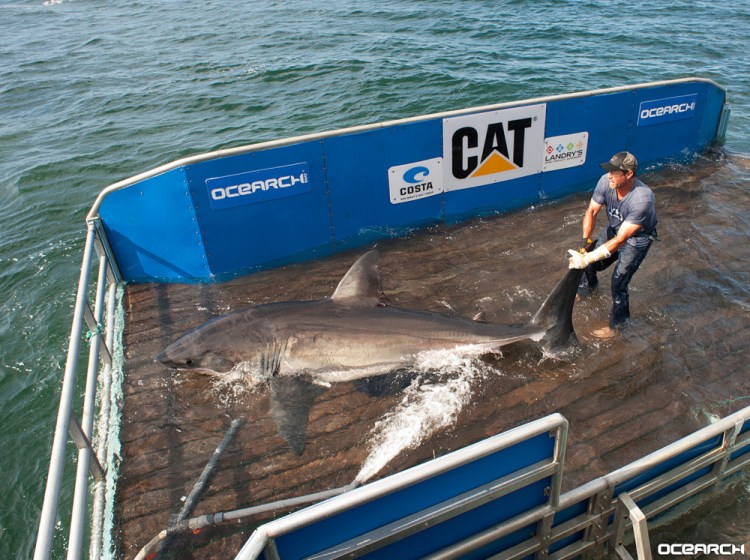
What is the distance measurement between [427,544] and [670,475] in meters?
2.38

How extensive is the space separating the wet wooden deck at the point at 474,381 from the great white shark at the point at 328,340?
0.28m

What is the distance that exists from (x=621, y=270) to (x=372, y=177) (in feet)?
13.6

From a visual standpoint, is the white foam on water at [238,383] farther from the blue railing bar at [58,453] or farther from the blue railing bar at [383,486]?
the blue railing bar at [383,486]

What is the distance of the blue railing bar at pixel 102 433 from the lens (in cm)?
482

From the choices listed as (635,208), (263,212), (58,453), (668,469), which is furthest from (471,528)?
(263,212)

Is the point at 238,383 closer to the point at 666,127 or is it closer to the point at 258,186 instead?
the point at 258,186

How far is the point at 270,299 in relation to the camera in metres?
8.22

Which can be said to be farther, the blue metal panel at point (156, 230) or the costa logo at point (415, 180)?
the costa logo at point (415, 180)

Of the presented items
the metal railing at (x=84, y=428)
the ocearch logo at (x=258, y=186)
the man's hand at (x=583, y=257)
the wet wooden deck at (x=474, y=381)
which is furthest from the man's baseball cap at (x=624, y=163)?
the metal railing at (x=84, y=428)

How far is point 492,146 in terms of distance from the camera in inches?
373

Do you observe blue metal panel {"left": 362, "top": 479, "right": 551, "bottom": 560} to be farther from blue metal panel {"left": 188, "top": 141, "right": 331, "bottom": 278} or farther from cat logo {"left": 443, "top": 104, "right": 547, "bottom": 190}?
cat logo {"left": 443, "top": 104, "right": 547, "bottom": 190}

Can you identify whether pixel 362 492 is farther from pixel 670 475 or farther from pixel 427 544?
pixel 670 475

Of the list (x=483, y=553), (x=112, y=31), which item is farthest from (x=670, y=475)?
(x=112, y=31)

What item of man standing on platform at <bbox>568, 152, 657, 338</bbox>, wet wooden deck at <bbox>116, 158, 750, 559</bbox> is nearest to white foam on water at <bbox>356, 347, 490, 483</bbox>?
wet wooden deck at <bbox>116, 158, 750, 559</bbox>
